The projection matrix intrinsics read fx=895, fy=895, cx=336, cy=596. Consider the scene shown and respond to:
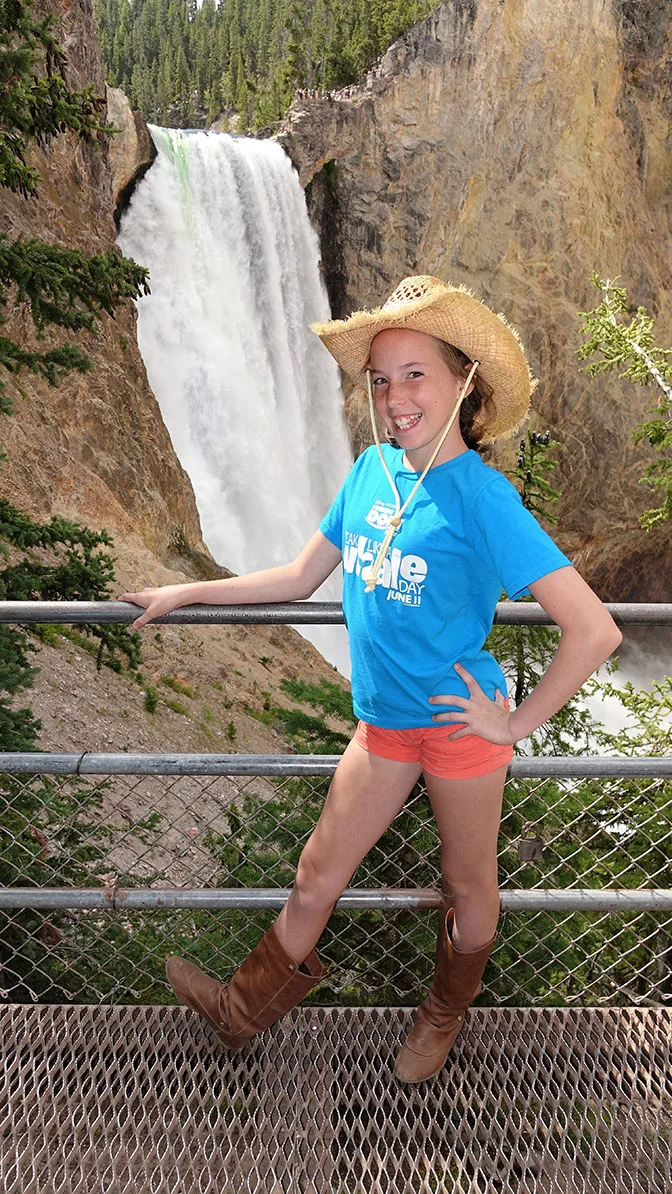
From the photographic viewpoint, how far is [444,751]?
7.10 ft

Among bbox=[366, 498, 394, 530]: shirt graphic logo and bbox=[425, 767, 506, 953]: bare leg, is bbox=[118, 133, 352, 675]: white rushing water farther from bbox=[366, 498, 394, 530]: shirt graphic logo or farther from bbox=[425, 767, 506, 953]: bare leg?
bbox=[366, 498, 394, 530]: shirt graphic logo

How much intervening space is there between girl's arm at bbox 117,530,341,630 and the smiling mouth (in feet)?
1.60

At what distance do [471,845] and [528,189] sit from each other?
32826mm

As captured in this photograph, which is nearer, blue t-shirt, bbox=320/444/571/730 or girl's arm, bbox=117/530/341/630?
blue t-shirt, bbox=320/444/571/730

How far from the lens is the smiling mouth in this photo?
6.97 ft

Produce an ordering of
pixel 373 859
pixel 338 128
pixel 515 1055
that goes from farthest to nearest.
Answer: pixel 338 128 → pixel 373 859 → pixel 515 1055

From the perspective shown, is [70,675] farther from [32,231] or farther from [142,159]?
[142,159]

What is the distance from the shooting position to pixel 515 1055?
105 inches

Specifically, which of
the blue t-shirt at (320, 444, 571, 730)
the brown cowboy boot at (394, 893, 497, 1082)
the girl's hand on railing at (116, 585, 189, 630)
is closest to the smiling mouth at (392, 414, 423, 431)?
the blue t-shirt at (320, 444, 571, 730)

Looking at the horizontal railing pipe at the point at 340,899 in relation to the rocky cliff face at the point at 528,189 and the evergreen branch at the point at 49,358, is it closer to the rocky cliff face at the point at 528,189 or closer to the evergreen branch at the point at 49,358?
the evergreen branch at the point at 49,358

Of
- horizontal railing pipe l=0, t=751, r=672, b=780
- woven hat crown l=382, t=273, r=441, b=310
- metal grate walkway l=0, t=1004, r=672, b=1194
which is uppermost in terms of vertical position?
woven hat crown l=382, t=273, r=441, b=310

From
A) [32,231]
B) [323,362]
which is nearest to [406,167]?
[323,362]

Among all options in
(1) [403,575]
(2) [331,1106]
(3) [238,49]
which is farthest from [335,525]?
(3) [238,49]

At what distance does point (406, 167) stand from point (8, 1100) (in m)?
32.0
